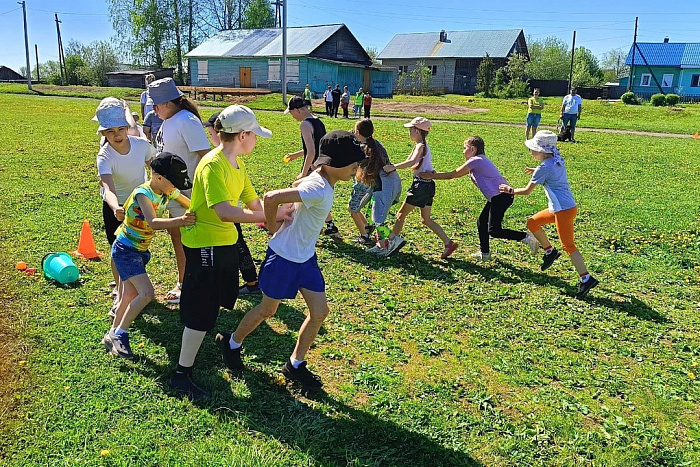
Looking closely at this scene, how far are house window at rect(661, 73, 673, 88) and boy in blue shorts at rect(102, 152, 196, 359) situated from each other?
69.3m

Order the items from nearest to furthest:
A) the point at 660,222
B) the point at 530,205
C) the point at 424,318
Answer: the point at 424,318 < the point at 660,222 < the point at 530,205

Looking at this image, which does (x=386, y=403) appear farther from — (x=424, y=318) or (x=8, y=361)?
(x=8, y=361)

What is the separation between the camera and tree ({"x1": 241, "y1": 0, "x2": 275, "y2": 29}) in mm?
69125

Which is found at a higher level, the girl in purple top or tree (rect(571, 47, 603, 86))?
tree (rect(571, 47, 603, 86))

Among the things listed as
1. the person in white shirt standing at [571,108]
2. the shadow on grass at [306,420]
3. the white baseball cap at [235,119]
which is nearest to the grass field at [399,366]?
the shadow on grass at [306,420]

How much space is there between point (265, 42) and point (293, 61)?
203 inches

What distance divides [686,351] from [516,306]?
148 centimetres

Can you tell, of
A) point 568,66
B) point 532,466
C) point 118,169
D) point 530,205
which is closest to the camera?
point 532,466

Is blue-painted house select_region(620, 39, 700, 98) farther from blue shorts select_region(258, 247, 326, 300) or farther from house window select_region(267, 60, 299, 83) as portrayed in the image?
blue shorts select_region(258, 247, 326, 300)

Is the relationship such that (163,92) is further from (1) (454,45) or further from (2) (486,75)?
(1) (454,45)

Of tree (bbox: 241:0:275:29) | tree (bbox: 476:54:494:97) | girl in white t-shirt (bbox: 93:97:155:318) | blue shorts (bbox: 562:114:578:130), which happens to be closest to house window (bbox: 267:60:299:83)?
tree (bbox: 476:54:494:97)

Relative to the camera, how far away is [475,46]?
200 feet

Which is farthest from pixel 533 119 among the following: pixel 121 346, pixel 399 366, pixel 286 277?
pixel 121 346

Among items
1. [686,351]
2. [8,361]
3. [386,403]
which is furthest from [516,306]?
[8,361]
